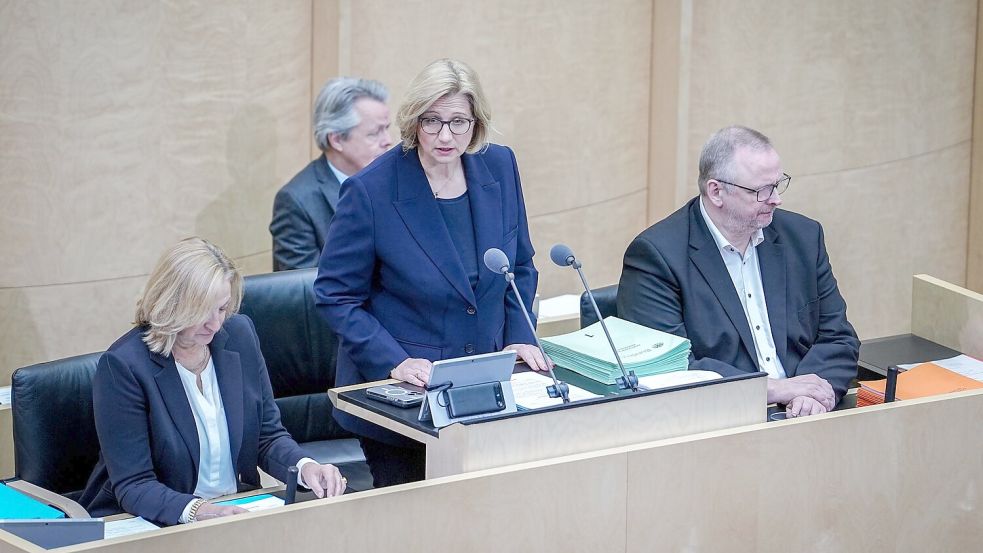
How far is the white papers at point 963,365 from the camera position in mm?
3570

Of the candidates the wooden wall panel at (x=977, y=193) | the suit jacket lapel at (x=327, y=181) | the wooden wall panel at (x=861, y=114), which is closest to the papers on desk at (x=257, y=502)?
the suit jacket lapel at (x=327, y=181)

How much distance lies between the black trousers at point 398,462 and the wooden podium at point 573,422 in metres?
0.27

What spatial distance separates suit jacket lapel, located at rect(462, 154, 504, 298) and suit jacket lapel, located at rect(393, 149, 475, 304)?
0.06m

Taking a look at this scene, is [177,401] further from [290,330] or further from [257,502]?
[290,330]

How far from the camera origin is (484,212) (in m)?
3.19

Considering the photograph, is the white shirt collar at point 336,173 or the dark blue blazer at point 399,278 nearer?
the dark blue blazer at point 399,278

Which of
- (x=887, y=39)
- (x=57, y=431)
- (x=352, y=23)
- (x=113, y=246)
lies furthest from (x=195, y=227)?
(x=887, y=39)

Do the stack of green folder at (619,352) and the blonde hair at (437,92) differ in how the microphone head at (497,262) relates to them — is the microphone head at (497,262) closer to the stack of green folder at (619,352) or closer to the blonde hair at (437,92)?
the stack of green folder at (619,352)

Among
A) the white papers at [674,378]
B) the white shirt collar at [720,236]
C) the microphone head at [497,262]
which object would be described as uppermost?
the white shirt collar at [720,236]

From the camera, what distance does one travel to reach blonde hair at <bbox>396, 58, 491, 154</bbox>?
305 cm

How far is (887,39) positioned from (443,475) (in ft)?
13.6

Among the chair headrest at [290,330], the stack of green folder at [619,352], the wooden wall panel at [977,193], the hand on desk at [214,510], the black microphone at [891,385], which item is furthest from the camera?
the wooden wall panel at [977,193]

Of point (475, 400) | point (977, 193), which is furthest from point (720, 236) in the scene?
point (977, 193)

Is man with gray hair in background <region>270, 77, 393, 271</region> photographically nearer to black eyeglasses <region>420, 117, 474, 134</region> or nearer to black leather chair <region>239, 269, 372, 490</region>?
black leather chair <region>239, 269, 372, 490</region>
